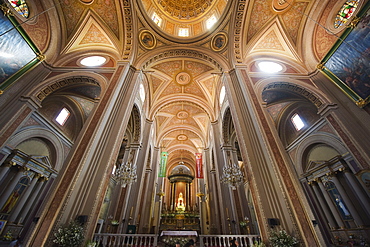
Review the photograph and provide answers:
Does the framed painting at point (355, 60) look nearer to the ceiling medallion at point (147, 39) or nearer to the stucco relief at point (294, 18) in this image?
the stucco relief at point (294, 18)

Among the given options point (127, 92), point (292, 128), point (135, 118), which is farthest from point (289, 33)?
point (135, 118)

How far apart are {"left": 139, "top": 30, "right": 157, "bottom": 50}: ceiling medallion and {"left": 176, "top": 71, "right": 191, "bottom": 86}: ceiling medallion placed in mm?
3333

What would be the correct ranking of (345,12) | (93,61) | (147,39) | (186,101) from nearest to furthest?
(345,12), (93,61), (147,39), (186,101)

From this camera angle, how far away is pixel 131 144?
12.2 meters

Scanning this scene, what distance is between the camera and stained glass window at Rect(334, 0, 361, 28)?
22.5 ft

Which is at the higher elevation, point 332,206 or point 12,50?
point 12,50

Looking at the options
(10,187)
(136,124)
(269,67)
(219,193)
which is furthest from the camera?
(136,124)

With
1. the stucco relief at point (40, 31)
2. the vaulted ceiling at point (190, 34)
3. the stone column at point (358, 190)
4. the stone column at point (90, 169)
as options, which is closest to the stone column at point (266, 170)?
the vaulted ceiling at point (190, 34)

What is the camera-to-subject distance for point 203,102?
1509 cm

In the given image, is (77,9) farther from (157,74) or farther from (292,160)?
(292,160)

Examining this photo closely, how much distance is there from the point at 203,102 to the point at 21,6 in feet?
41.1

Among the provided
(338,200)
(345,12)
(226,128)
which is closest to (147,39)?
(226,128)

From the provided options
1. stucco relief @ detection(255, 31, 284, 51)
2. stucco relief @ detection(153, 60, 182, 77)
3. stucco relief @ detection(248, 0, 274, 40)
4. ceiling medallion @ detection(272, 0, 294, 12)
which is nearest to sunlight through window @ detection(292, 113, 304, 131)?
stucco relief @ detection(255, 31, 284, 51)

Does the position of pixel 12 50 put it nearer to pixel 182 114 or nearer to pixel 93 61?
pixel 93 61
